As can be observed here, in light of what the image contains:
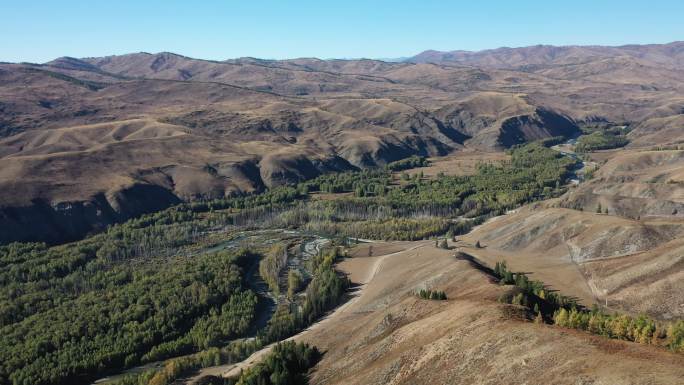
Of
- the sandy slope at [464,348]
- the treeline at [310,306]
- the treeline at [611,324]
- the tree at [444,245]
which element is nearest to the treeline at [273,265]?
the treeline at [310,306]

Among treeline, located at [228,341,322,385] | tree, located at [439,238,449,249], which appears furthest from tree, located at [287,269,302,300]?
treeline, located at [228,341,322,385]

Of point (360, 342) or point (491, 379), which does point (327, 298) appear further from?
point (491, 379)

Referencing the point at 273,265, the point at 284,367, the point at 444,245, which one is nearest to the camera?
the point at 284,367

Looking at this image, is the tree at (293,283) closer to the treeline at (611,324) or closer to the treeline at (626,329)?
the treeline at (611,324)

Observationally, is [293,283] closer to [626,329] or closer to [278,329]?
[278,329]

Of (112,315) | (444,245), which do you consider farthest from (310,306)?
(444,245)

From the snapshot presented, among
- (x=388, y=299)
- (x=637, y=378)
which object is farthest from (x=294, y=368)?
(x=637, y=378)

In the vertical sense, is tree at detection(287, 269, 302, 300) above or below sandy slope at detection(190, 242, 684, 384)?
below

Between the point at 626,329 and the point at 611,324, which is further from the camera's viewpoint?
the point at 611,324

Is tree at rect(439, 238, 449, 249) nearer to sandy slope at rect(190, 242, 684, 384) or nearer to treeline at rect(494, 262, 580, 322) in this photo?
sandy slope at rect(190, 242, 684, 384)
